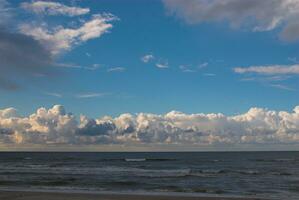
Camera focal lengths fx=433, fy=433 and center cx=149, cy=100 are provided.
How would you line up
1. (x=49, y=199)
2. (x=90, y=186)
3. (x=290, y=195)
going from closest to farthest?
(x=49, y=199) → (x=290, y=195) → (x=90, y=186)

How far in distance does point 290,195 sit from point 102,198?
51.3 feet

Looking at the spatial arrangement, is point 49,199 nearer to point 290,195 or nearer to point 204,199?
point 204,199

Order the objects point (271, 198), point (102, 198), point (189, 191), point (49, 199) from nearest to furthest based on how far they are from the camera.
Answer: point (49, 199), point (102, 198), point (271, 198), point (189, 191)

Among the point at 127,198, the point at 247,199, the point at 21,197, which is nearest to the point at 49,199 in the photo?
the point at 21,197

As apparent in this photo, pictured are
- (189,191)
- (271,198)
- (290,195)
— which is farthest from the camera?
(189,191)

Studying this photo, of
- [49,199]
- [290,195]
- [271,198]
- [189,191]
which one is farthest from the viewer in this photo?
[189,191]

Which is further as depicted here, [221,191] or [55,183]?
[55,183]

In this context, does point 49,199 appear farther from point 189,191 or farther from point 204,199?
point 189,191

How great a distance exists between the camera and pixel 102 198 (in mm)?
29547

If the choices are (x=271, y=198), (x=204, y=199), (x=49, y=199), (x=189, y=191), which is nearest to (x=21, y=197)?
(x=49, y=199)

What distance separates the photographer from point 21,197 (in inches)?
1118

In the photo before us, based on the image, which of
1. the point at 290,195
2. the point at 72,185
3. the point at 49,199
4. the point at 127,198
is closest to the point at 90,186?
the point at 72,185

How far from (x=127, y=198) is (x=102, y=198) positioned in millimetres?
1888

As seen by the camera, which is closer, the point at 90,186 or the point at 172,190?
the point at 172,190
